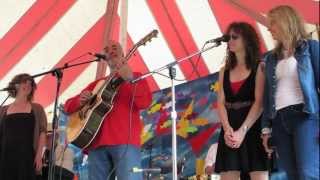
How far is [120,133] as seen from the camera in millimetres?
3154

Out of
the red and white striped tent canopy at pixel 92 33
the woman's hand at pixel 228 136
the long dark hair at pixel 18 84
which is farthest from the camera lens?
the red and white striped tent canopy at pixel 92 33

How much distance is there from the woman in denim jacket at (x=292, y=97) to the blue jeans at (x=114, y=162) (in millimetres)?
915

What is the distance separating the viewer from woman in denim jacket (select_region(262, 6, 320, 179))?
2338 millimetres

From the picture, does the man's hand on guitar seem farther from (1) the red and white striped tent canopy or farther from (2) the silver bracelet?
(1) the red and white striped tent canopy

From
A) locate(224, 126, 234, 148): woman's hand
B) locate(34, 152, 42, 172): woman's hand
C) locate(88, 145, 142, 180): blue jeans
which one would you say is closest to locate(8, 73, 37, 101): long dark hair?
locate(34, 152, 42, 172): woman's hand

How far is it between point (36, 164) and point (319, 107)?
2289mm

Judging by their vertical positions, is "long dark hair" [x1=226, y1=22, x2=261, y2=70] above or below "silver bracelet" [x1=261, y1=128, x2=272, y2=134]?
above

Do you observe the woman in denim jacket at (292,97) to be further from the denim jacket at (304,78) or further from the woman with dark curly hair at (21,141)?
the woman with dark curly hair at (21,141)

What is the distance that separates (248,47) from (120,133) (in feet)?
3.18

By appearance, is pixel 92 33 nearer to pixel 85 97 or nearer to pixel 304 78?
pixel 85 97

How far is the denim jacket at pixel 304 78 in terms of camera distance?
7.77ft

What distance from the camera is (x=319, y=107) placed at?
7.84ft

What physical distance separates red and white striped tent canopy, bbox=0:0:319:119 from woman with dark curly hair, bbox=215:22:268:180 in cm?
208

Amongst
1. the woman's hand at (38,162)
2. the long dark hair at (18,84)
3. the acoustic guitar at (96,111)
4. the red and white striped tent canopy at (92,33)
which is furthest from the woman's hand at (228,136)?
the red and white striped tent canopy at (92,33)
